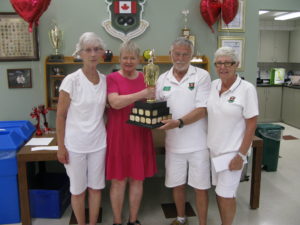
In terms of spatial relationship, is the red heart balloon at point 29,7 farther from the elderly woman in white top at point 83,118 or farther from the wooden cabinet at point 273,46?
the wooden cabinet at point 273,46

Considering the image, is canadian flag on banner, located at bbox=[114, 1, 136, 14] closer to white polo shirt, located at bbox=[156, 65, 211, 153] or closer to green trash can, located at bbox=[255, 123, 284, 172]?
white polo shirt, located at bbox=[156, 65, 211, 153]

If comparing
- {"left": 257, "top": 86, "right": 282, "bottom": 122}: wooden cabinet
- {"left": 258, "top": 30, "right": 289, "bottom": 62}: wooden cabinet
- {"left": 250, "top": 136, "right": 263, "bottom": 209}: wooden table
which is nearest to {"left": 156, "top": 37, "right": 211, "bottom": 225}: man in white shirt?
{"left": 250, "top": 136, "right": 263, "bottom": 209}: wooden table

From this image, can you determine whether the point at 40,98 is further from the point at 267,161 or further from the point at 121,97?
the point at 267,161

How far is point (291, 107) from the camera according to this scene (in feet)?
20.3

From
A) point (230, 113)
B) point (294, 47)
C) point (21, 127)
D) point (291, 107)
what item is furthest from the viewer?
point (294, 47)

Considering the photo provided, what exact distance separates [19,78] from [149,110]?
71.7 inches

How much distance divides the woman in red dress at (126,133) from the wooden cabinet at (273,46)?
5486 mm

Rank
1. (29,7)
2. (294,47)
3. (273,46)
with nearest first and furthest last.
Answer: (29,7) → (294,47) → (273,46)

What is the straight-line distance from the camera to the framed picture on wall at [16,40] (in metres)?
2.95

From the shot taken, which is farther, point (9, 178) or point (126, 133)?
point (9, 178)

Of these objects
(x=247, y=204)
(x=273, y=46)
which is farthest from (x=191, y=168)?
(x=273, y=46)

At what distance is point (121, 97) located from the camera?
75.5 inches

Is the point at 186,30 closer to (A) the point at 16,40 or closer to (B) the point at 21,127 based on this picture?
(A) the point at 16,40

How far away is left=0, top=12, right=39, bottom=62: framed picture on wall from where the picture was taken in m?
2.95
